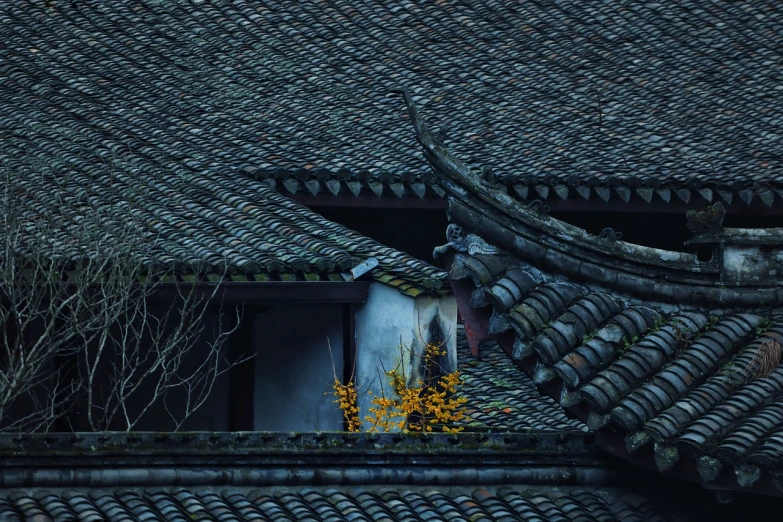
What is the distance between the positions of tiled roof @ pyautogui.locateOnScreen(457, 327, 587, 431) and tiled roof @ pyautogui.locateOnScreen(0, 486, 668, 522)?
472 cm

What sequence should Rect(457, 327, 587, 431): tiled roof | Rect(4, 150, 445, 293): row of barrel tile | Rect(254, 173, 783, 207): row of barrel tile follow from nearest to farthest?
1. Rect(457, 327, 587, 431): tiled roof
2. Rect(4, 150, 445, 293): row of barrel tile
3. Rect(254, 173, 783, 207): row of barrel tile

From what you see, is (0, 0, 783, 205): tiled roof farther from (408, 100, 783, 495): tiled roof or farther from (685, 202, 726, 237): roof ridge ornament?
(685, 202, 726, 237): roof ridge ornament

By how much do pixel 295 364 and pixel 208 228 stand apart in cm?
190

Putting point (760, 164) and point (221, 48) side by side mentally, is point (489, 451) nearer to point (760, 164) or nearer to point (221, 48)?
point (760, 164)

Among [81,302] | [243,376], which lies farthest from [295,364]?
[81,302]

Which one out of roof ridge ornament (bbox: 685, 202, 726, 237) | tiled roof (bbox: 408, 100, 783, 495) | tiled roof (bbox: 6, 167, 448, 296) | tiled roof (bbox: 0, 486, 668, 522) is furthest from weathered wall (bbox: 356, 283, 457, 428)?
tiled roof (bbox: 0, 486, 668, 522)

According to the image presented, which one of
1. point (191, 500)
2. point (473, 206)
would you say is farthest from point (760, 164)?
point (191, 500)

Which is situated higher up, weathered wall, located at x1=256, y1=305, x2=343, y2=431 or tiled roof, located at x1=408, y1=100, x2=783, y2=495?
tiled roof, located at x1=408, y1=100, x2=783, y2=495

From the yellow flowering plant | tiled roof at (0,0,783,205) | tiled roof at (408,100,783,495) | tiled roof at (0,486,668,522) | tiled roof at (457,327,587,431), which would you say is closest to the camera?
tiled roof at (0,486,668,522)

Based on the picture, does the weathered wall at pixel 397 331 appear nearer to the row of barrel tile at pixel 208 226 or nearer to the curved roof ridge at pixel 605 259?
the row of barrel tile at pixel 208 226

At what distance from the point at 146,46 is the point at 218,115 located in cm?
214

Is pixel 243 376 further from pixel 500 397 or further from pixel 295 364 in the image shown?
pixel 500 397

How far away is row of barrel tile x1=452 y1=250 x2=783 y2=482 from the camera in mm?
6152

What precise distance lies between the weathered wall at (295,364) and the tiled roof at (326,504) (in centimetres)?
699
